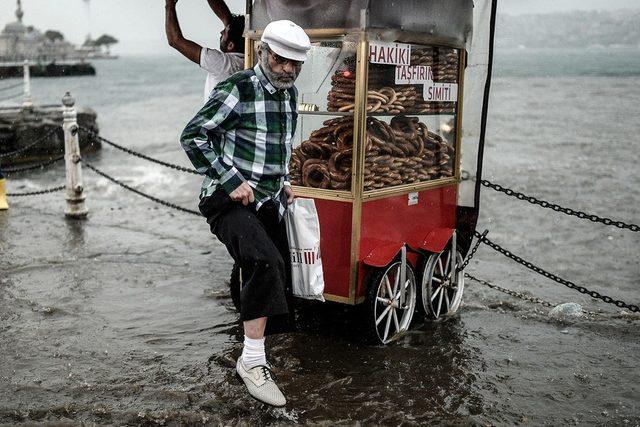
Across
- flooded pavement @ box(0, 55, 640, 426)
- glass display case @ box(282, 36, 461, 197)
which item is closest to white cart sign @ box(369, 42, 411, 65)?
glass display case @ box(282, 36, 461, 197)

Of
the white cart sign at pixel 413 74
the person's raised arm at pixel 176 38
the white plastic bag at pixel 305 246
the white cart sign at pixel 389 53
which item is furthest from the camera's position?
the person's raised arm at pixel 176 38

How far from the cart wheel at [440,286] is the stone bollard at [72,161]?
5.69m

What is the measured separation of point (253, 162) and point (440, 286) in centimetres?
259

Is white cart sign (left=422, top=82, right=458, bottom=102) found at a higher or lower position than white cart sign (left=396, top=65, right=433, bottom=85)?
lower

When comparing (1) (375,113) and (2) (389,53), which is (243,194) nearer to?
(1) (375,113)

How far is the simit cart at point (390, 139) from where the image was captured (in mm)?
5000

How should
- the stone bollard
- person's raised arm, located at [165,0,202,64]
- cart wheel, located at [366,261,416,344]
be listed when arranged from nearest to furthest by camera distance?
cart wheel, located at [366,261,416,344], person's raised arm, located at [165,0,202,64], the stone bollard

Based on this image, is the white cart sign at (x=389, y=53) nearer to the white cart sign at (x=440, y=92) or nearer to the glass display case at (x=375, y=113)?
the glass display case at (x=375, y=113)

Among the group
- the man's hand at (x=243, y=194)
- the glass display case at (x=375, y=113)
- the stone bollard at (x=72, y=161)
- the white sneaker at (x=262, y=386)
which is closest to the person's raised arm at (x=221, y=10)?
the glass display case at (x=375, y=113)

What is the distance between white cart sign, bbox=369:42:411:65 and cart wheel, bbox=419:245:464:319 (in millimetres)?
1622

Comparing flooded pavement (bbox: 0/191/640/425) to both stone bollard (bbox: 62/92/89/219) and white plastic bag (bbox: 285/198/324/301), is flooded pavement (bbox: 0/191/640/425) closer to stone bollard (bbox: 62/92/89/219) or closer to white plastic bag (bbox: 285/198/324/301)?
white plastic bag (bbox: 285/198/324/301)

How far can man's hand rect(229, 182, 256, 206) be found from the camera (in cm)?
386

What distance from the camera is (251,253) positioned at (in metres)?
3.91

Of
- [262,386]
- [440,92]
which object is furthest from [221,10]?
[262,386]
